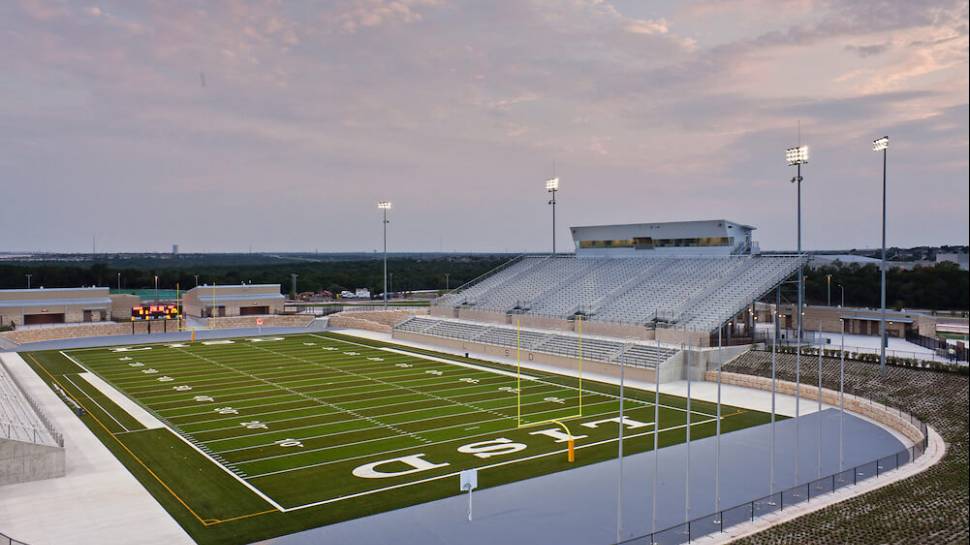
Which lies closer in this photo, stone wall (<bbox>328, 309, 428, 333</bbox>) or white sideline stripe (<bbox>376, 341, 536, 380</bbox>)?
white sideline stripe (<bbox>376, 341, 536, 380</bbox>)

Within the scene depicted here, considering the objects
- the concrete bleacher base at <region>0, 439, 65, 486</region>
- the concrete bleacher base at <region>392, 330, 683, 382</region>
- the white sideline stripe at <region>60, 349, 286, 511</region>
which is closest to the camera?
the white sideline stripe at <region>60, 349, 286, 511</region>

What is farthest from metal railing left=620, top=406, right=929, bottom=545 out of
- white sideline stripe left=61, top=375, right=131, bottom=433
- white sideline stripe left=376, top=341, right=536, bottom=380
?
white sideline stripe left=61, top=375, right=131, bottom=433

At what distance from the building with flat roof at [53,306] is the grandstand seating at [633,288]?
84.5 ft

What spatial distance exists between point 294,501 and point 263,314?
45063 mm

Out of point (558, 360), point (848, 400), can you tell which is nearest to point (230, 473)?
point (558, 360)

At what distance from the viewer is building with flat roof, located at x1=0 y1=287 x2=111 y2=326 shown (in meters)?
48.8

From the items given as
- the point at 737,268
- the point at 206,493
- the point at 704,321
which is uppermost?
the point at 737,268

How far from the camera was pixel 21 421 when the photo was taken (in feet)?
64.6

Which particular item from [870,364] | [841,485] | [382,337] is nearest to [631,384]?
[870,364]

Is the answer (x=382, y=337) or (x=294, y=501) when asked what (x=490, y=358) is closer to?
(x=382, y=337)

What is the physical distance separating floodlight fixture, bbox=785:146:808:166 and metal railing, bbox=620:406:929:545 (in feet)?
66.4

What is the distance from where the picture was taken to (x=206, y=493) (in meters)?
16.2

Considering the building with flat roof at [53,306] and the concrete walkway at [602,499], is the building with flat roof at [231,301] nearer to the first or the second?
the building with flat roof at [53,306]

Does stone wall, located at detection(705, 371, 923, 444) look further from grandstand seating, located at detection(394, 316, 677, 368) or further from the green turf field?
the green turf field
